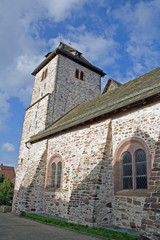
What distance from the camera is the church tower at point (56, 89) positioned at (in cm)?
1661

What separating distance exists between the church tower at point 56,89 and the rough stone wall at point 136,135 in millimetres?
8989

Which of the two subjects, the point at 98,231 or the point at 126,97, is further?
the point at 126,97

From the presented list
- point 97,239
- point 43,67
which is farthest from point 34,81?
point 97,239

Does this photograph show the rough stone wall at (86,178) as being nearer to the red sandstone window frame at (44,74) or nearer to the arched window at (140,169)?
the arched window at (140,169)

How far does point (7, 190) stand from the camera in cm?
1778

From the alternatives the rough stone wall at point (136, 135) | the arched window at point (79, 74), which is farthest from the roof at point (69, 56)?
the rough stone wall at point (136, 135)

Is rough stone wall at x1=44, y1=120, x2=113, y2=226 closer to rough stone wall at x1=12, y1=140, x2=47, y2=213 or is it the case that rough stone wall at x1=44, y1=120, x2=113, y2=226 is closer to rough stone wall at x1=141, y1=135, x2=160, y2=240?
rough stone wall at x1=12, y1=140, x2=47, y2=213

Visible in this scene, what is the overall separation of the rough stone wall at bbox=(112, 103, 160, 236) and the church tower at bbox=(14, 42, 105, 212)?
8.99 metres

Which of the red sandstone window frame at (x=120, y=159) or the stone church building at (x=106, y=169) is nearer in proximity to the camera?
the stone church building at (x=106, y=169)

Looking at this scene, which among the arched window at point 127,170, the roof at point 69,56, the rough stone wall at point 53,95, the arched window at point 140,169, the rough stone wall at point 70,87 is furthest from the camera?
the roof at point 69,56

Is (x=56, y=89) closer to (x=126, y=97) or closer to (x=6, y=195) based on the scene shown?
(x=126, y=97)

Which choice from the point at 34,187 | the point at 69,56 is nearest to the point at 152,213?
the point at 34,187

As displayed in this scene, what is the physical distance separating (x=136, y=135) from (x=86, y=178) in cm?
272

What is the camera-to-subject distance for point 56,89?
17438mm
